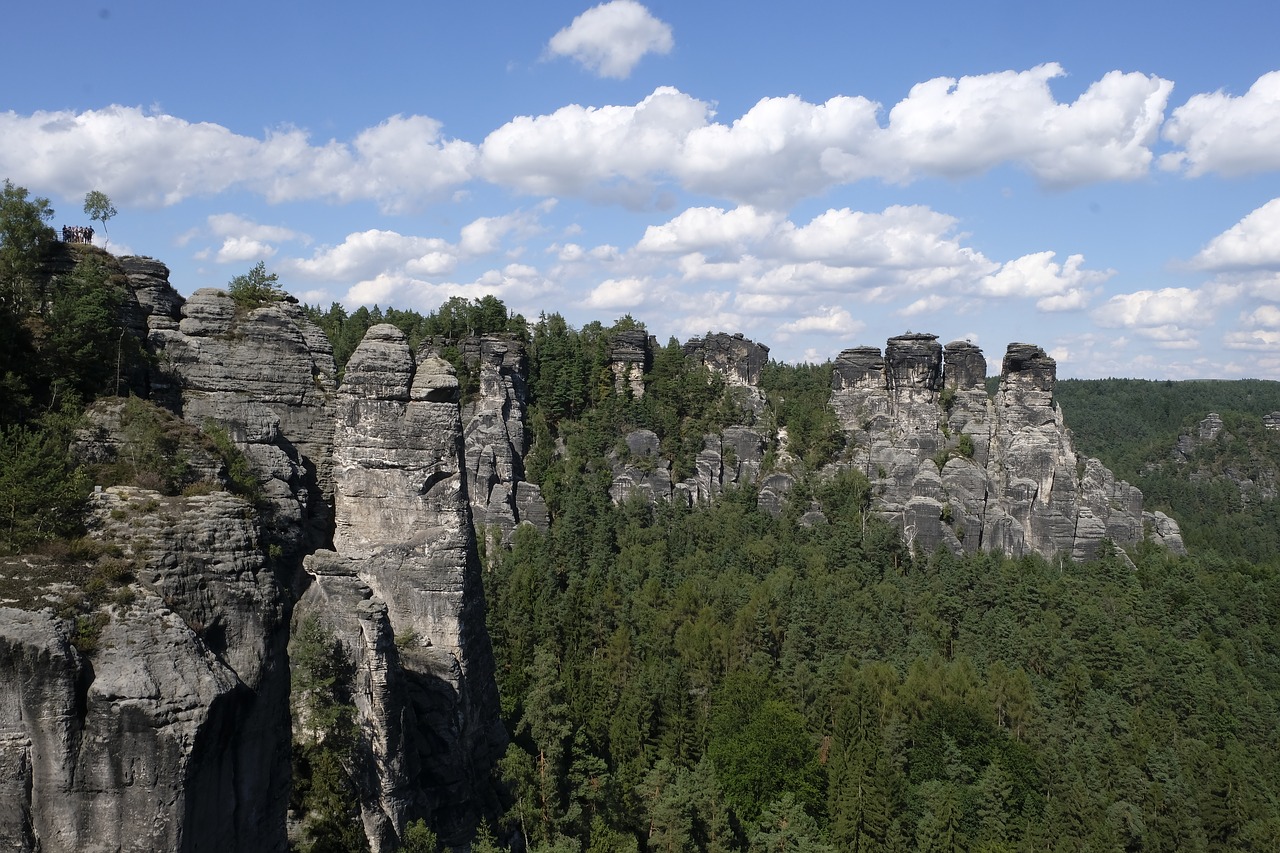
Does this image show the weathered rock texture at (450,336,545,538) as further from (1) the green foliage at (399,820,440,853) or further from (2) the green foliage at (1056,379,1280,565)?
(2) the green foliage at (1056,379,1280,565)

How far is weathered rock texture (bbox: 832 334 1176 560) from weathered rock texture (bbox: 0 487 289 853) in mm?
60018

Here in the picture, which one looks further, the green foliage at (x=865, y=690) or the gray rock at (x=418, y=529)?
the green foliage at (x=865, y=690)

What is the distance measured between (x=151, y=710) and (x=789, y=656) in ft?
137

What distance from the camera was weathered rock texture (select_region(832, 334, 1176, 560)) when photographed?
68.5m

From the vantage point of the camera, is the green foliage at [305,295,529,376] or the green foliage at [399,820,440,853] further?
the green foliage at [305,295,529,376]

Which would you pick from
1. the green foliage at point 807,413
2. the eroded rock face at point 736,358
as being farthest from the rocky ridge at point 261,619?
the eroded rock face at point 736,358

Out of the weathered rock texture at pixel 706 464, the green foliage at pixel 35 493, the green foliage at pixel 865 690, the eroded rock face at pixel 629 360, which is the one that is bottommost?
the green foliage at pixel 865 690

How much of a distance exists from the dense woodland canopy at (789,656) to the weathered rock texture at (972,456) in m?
2.69

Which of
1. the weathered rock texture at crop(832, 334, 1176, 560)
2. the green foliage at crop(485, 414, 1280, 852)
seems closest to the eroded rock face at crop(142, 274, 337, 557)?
the green foliage at crop(485, 414, 1280, 852)

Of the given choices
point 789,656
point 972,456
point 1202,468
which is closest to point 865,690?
point 789,656

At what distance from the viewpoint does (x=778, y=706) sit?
4391 centimetres

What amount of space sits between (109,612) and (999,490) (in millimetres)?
67824

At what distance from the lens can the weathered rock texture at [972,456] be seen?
68500 millimetres

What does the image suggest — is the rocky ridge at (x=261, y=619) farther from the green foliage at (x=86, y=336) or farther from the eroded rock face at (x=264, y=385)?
the green foliage at (x=86, y=336)
